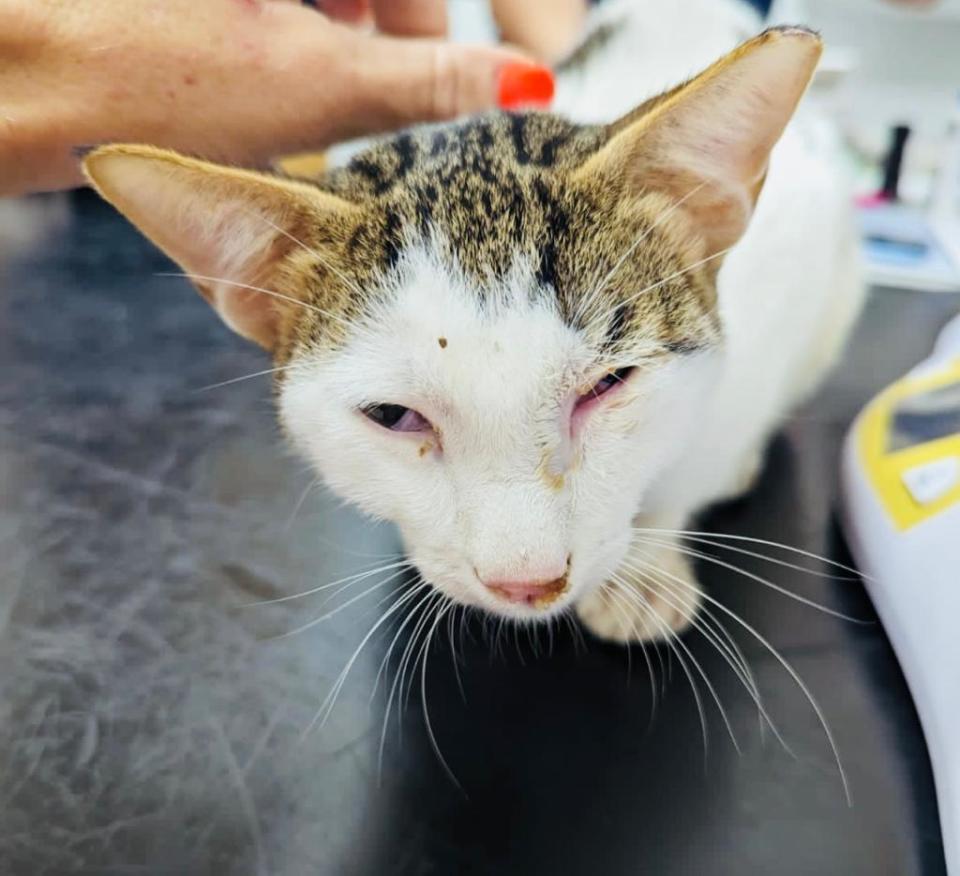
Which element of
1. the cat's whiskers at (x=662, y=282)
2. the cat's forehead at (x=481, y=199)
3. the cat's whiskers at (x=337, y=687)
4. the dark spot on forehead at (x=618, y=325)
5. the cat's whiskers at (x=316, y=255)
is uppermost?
the cat's forehead at (x=481, y=199)

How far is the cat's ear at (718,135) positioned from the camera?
39cm

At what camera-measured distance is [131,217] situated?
46cm

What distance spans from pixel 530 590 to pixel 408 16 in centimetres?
75

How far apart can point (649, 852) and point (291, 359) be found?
387 millimetres

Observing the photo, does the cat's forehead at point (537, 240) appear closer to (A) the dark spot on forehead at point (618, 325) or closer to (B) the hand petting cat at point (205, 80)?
(A) the dark spot on forehead at point (618, 325)

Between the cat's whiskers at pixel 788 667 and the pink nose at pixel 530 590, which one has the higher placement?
the pink nose at pixel 530 590

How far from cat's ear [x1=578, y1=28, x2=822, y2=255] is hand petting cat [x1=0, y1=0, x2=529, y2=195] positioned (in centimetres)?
28

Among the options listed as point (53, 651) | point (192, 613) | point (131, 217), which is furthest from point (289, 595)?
point (131, 217)

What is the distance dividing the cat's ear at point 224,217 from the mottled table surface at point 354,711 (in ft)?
0.85

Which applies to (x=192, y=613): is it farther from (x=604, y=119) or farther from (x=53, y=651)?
(x=604, y=119)

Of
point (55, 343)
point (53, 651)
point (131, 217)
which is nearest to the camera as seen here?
point (131, 217)

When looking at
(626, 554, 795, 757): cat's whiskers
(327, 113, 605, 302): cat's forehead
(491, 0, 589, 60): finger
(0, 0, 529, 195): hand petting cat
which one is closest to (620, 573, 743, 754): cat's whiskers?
(626, 554, 795, 757): cat's whiskers

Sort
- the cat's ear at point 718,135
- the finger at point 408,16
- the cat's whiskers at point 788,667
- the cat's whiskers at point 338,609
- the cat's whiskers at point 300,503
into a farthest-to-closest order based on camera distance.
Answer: the finger at point 408,16 < the cat's whiskers at point 300,503 < the cat's whiskers at point 338,609 < the cat's whiskers at point 788,667 < the cat's ear at point 718,135

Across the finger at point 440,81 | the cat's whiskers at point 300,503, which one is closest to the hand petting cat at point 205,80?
the finger at point 440,81
